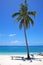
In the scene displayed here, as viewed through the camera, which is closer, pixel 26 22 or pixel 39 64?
pixel 39 64

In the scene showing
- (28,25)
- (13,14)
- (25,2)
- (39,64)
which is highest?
(25,2)

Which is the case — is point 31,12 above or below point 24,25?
above

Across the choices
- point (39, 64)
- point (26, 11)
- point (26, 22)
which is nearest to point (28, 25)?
point (26, 22)

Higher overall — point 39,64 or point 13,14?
point 13,14

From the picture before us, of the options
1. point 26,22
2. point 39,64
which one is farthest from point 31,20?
point 39,64

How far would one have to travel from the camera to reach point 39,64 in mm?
23422

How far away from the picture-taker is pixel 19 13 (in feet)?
103

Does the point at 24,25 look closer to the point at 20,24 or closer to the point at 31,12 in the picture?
the point at 20,24

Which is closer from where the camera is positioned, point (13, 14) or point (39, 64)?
point (39, 64)

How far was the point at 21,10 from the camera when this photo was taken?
31.2 m

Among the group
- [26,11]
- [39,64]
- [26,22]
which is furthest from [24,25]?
Result: [39,64]

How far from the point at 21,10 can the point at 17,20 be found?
1995mm

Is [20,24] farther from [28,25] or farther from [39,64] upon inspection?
[39,64]

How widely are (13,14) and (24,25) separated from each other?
2.92m
